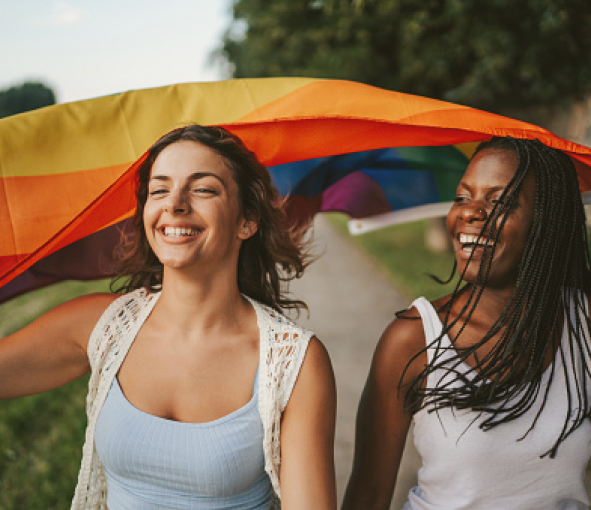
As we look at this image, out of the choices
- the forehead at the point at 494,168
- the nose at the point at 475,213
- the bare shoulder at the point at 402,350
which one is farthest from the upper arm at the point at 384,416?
the forehead at the point at 494,168

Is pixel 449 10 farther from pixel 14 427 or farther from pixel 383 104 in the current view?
pixel 14 427

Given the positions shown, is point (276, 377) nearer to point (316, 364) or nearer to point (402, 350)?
point (316, 364)

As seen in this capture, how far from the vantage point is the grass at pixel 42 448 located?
411 cm

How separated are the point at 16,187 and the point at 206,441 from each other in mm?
1041

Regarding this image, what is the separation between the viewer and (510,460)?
2146 millimetres

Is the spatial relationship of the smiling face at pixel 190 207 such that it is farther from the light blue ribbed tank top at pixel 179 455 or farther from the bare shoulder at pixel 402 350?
the bare shoulder at pixel 402 350

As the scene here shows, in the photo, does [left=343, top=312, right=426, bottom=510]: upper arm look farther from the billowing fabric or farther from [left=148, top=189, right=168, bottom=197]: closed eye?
[left=148, top=189, right=168, bottom=197]: closed eye

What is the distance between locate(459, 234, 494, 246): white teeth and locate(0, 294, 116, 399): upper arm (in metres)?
1.23

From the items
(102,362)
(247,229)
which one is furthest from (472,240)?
(102,362)

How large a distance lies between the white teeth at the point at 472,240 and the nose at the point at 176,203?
3.00ft

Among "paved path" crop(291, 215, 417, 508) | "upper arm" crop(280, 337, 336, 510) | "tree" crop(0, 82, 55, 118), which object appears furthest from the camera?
"paved path" crop(291, 215, 417, 508)

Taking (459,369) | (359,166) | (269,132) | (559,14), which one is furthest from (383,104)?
(559,14)

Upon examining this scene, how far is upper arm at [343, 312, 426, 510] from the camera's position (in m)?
2.30

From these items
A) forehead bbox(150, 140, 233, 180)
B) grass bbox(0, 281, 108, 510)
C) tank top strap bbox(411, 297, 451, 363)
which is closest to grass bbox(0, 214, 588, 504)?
grass bbox(0, 281, 108, 510)
